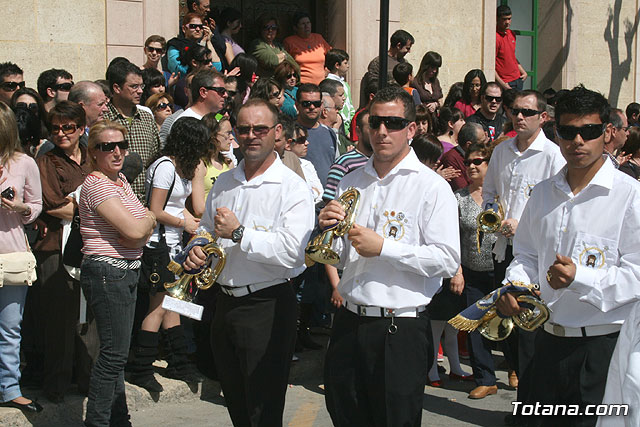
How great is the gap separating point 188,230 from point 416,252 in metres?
2.83

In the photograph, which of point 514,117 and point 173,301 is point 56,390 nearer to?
point 173,301

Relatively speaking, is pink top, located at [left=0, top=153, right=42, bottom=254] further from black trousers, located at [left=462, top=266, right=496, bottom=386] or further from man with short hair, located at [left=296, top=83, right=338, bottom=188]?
black trousers, located at [left=462, top=266, right=496, bottom=386]

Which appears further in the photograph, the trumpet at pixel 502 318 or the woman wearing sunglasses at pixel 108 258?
the woman wearing sunglasses at pixel 108 258

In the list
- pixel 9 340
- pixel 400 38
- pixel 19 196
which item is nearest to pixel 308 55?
pixel 400 38

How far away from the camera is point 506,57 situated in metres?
14.0

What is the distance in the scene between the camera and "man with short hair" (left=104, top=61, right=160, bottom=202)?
7395 millimetres

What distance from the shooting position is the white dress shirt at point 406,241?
14.4 feet

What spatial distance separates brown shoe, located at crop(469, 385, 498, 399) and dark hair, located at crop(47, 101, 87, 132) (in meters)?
3.84

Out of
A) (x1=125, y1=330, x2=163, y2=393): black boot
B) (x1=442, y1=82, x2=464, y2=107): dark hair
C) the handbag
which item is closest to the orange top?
(x1=442, y1=82, x2=464, y2=107): dark hair

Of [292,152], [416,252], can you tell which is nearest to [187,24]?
[292,152]

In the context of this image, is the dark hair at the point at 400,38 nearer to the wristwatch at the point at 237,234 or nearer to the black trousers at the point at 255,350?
the black trousers at the point at 255,350

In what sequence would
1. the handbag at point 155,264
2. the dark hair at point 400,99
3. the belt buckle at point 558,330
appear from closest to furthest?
the belt buckle at point 558,330 < the dark hair at point 400,99 < the handbag at point 155,264

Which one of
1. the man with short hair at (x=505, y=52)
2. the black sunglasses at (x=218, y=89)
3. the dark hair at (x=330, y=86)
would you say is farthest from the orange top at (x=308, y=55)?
the black sunglasses at (x=218, y=89)

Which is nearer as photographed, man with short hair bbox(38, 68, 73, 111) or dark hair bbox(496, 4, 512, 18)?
man with short hair bbox(38, 68, 73, 111)
